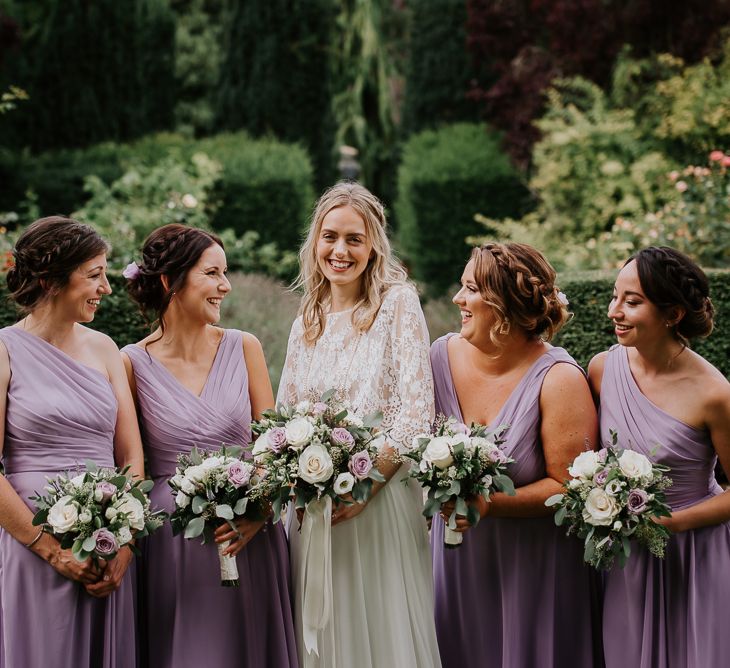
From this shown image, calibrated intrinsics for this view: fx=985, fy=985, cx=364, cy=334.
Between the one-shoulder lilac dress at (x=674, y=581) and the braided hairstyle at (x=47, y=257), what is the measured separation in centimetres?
225

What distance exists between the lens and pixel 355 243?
4.29m

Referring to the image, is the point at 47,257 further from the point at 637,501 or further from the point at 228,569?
the point at 637,501

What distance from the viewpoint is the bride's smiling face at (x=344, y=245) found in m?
4.25

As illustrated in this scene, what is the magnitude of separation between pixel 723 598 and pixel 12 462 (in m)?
2.78

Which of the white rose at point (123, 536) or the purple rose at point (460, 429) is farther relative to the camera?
the purple rose at point (460, 429)

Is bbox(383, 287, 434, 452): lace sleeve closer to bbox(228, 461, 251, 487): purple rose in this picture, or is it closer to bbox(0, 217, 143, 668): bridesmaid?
bbox(228, 461, 251, 487): purple rose

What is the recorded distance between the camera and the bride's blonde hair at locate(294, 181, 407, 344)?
14.0ft

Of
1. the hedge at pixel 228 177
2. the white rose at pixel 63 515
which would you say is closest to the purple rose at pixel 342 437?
the white rose at pixel 63 515

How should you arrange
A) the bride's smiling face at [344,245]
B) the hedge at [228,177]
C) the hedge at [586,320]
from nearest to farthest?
the bride's smiling face at [344,245] → the hedge at [586,320] → the hedge at [228,177]

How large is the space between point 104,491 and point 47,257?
93 centimetres

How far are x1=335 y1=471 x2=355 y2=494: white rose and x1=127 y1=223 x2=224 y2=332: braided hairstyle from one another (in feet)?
3.64

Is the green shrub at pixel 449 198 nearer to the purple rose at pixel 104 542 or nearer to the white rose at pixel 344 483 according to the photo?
the white rose at pixel 344 483

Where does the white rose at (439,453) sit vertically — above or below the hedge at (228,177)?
below

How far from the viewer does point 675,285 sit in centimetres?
385
